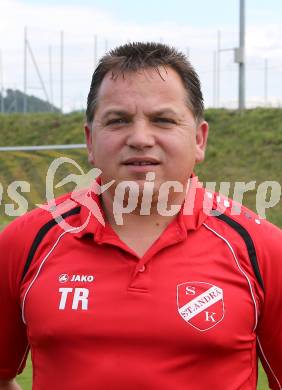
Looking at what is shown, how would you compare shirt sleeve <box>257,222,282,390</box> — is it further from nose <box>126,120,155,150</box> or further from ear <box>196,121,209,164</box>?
nose <box>126,120,155,150</box>

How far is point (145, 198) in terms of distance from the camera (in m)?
2.12

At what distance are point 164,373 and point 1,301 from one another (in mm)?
573

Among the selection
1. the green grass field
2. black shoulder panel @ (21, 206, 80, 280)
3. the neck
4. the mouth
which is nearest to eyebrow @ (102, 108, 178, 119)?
the mouth

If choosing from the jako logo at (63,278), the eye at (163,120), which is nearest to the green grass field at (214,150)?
the jako logo at (63,278)

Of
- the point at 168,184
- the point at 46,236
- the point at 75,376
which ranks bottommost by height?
the point at 75,376

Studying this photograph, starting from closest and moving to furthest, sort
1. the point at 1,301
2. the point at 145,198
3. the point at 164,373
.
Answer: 1. the point at 164,373
2. the point at 145,198
3. the point at 1,301


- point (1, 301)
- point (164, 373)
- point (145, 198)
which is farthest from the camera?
point (1, 301)

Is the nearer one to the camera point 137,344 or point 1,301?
point 137,344

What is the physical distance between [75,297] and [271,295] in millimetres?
527

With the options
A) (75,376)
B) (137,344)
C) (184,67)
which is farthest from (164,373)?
(184,67)

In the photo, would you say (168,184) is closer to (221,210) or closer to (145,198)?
(145,198)

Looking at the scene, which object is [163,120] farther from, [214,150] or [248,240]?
[214,150]

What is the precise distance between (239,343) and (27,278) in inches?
24.2

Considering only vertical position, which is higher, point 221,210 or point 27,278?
point 221,210
